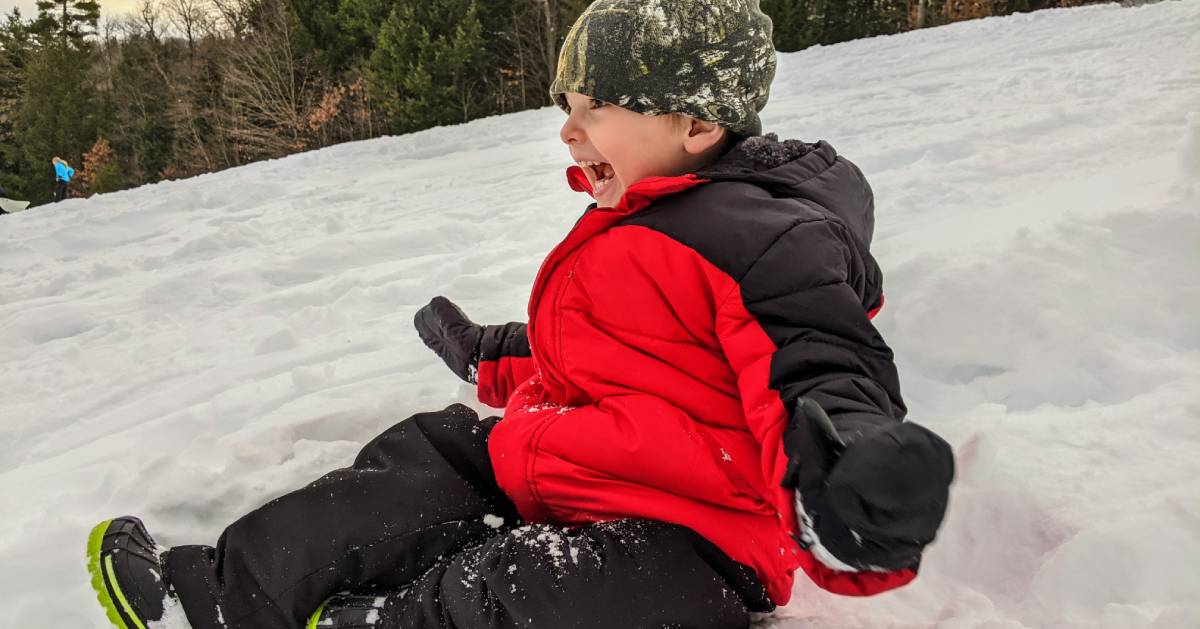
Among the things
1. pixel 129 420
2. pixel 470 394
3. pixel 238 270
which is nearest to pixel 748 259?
pixel 470 394

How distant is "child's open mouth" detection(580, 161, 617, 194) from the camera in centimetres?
144

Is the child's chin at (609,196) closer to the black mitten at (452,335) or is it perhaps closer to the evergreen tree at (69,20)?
the black mitten at (452,335)

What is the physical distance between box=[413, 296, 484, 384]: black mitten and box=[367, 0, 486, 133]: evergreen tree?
1448cm

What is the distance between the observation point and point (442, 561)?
123cm

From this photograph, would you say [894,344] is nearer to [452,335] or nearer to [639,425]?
[639,425]

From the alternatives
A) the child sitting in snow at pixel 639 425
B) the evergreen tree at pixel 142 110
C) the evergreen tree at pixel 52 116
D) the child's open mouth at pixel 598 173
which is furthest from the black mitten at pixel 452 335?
the evergreen tree at pixel 52 116

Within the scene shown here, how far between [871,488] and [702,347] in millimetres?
477

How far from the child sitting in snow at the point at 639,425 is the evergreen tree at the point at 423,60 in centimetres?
1519

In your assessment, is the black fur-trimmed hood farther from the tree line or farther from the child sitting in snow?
the tree line

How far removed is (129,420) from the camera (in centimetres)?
208

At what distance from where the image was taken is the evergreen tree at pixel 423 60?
50.7ft

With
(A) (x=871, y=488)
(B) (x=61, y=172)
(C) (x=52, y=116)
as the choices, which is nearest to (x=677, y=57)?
(A) (x=871, y=488)

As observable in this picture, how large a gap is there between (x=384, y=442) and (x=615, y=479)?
0.51 meters

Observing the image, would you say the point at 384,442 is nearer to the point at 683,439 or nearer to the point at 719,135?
the point at 683,439
